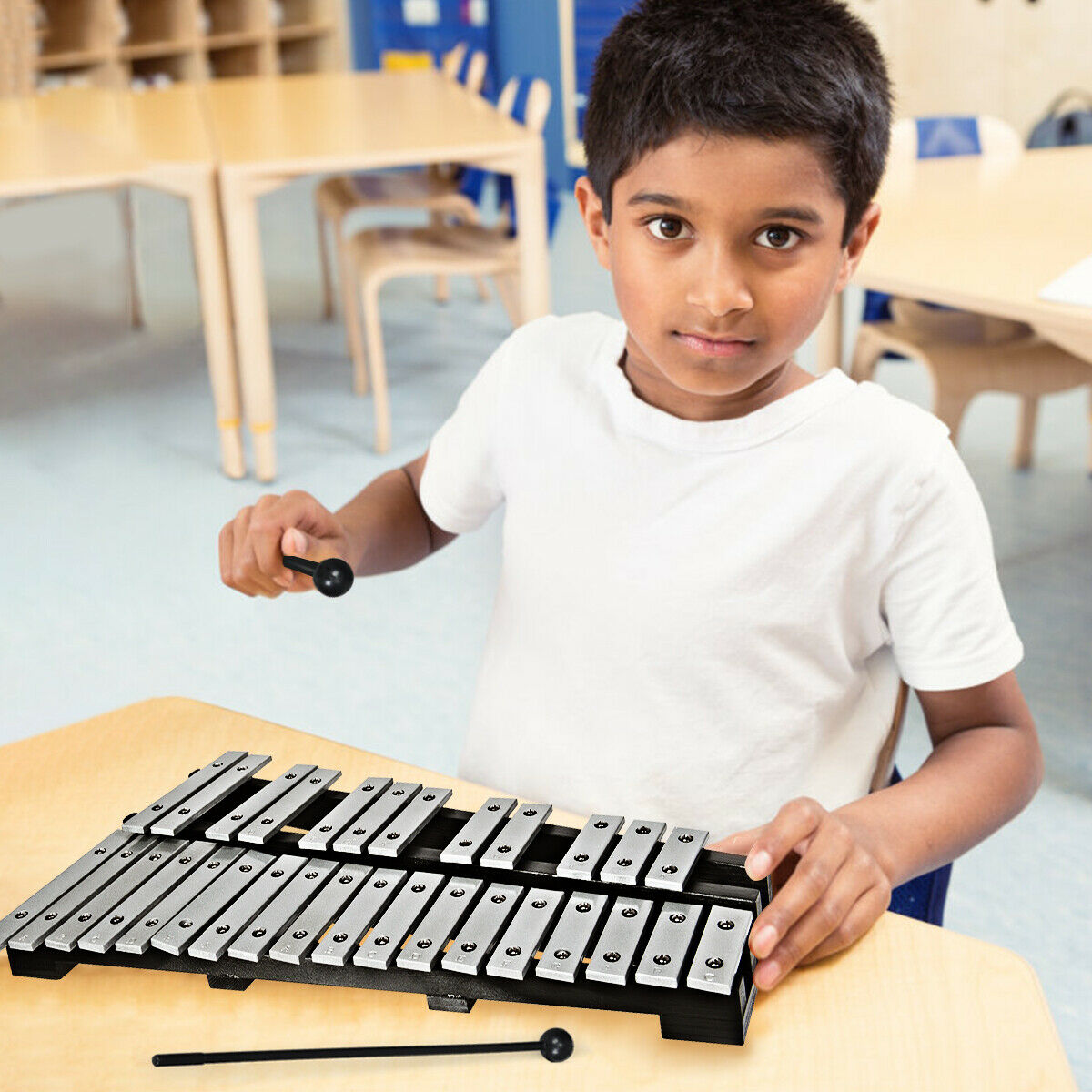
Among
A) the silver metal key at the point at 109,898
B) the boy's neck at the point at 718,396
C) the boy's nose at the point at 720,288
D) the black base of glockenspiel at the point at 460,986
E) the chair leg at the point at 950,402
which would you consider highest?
the boy's nose at the point at 720,288

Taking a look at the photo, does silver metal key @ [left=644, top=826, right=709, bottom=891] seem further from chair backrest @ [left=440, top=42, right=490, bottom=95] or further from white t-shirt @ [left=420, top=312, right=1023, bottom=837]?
chair backrest @ [left=440, top=42, right=490, bottom=95]

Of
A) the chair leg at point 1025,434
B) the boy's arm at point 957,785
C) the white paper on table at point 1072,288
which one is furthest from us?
the chair leg at point 1025,434

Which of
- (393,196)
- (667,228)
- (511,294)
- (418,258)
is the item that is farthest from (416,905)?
(393,196)

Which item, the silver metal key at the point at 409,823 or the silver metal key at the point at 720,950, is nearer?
the silver metal key at the point at 720,950

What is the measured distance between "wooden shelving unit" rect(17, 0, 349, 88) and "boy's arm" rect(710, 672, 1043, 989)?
6543 mm

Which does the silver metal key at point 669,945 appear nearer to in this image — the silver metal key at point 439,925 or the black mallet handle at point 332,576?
the silver metal key at point 439,925

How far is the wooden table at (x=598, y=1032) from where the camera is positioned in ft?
2.19

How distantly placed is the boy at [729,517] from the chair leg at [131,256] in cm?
386

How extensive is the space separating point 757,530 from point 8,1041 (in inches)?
24.0

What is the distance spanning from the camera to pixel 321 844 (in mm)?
808

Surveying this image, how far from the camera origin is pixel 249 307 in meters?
3.22

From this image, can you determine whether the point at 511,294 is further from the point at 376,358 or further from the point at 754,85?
the point at 754,85

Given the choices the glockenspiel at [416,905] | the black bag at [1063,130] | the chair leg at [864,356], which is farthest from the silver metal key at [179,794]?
the black bag at [1063,130]

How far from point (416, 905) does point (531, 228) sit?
9.37 feet
